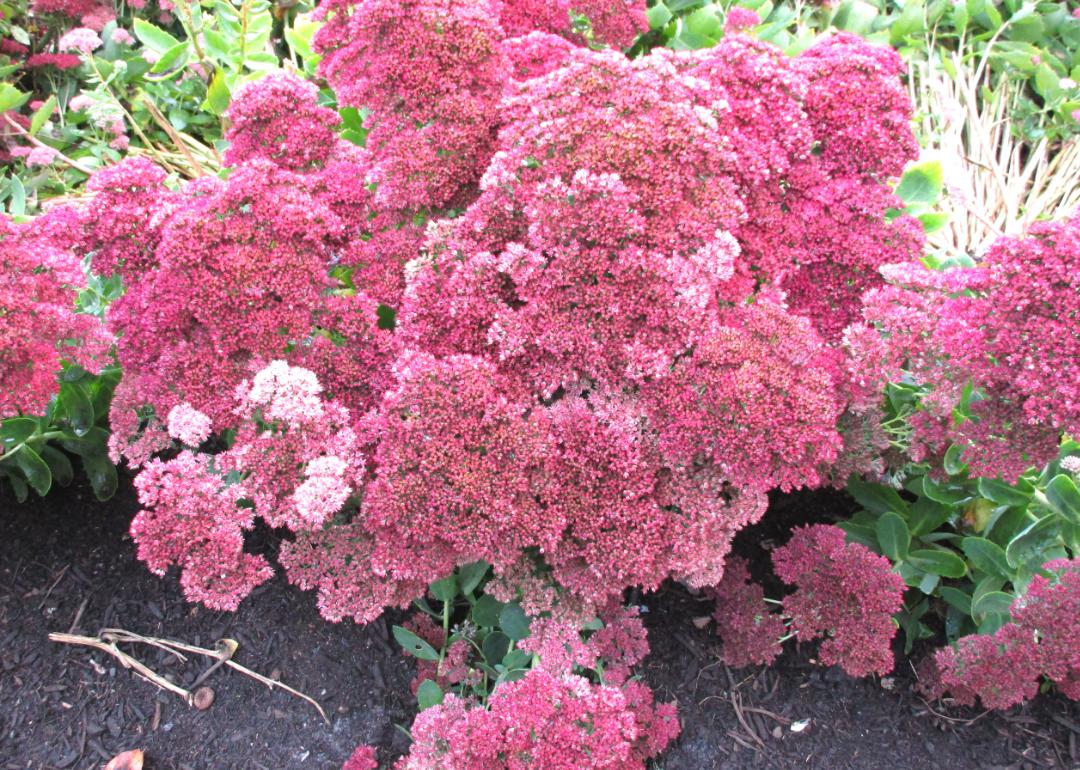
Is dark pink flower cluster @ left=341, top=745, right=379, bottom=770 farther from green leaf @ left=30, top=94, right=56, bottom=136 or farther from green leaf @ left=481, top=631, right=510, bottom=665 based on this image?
green leaf @ left=30, top=94, right=56, bottom=136

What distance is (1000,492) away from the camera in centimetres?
211

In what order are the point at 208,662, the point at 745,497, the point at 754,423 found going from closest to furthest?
the point at 754,423
the point at 745,497
the point at 208,662

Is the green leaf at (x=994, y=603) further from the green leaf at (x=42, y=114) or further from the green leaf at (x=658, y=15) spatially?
the green leaf at (x=42, y=114)

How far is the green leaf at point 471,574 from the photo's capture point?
217 cm

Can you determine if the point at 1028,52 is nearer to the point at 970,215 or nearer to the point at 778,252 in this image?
the point at 970,215

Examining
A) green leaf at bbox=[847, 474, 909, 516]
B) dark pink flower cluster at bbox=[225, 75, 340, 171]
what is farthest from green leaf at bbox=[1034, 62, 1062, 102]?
dark pink flower cluster at bbox=[225, 75, 340, 171]

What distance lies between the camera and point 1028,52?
4.00 metres

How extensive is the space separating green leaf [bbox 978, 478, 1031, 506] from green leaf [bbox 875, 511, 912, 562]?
218mm

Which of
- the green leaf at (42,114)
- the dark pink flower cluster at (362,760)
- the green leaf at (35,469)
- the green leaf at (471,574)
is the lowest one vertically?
the dark pink flower cluster at (362,760)

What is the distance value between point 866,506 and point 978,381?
83 centimetres

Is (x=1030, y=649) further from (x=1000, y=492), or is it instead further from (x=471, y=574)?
(x=471, y=574)

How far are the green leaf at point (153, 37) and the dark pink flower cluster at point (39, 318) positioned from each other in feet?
6.37

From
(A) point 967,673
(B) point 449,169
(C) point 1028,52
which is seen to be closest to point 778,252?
(B) point 449,169

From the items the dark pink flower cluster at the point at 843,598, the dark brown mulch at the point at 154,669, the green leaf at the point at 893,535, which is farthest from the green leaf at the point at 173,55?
the green leaf at the point at 893,535
